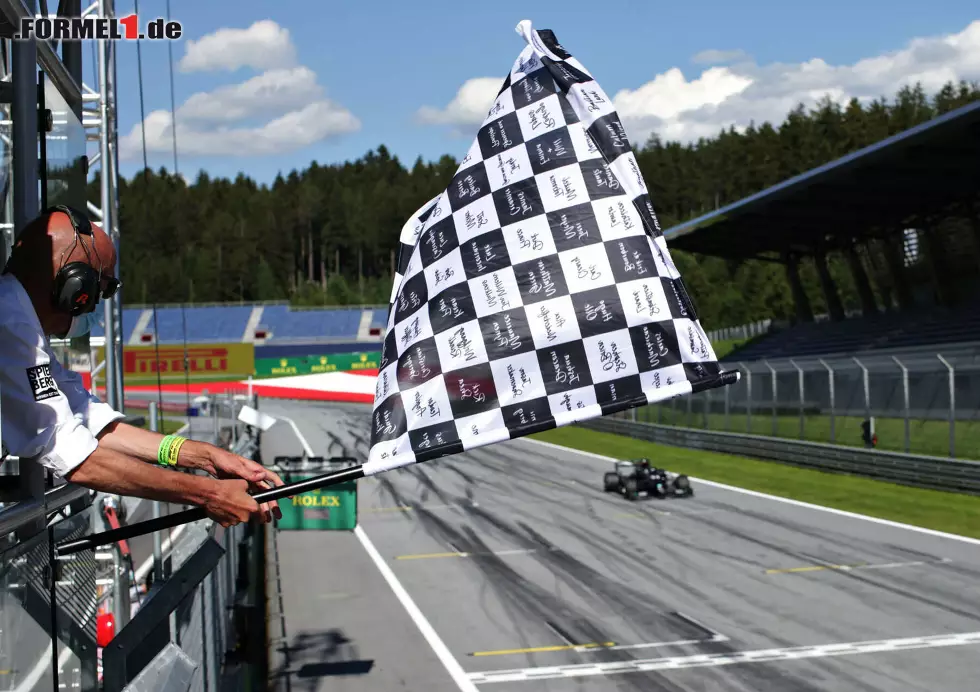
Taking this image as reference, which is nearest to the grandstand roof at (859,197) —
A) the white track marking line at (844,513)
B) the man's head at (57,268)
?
the white track marking line at (844,513)

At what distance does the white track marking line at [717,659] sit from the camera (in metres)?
10.4

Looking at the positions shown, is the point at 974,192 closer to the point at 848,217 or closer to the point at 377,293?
the point at 848,217

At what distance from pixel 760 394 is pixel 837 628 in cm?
2048

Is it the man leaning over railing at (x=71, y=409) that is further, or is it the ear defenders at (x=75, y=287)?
the ear defenders at (x=75, y=287)

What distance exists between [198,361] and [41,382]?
2865 inches

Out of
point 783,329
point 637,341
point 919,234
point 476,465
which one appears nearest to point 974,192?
point 919,234

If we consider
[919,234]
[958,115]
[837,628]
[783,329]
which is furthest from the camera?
[783,329]

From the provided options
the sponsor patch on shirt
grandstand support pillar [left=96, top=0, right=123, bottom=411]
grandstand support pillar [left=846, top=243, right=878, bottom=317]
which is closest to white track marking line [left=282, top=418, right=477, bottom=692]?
grandstand support pillar [left=96, top=0, right=123, bottom=411]

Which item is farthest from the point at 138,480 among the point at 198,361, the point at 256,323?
the point at 256,323

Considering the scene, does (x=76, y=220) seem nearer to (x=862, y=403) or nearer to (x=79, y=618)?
(x=79, y=618)

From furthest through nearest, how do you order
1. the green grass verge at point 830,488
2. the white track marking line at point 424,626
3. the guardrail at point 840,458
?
the guardrail at point 840,458 → the green grass verge at point 830,488 → the white track marking line at point 424,626

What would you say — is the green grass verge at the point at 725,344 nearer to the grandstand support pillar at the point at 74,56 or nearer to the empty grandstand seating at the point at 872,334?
the empty grandstand seating at the point at 872,334

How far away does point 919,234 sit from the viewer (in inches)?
1656

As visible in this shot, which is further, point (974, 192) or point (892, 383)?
point (974, 192)
